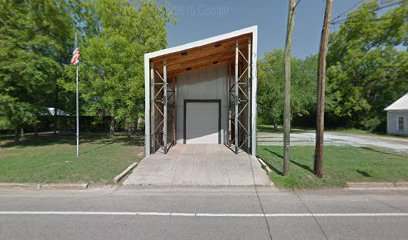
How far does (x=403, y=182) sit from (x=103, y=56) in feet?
43.9

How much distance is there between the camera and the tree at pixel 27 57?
36.1 feet

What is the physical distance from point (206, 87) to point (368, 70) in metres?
24.9

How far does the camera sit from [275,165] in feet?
24.2

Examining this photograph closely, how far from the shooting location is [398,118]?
21.0 metres

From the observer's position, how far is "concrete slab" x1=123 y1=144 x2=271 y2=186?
Result: 5950 mm

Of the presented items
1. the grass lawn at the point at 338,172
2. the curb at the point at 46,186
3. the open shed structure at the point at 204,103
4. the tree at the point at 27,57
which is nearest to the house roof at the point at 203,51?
the open shed structure at the point at 204,103

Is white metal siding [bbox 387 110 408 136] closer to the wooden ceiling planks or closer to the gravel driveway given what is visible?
the gravel driveway

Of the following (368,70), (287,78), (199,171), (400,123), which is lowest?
(199,171)

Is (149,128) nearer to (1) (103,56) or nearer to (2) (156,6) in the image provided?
(1) (103,56)

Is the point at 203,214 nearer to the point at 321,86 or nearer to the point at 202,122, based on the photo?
the point at 321,86

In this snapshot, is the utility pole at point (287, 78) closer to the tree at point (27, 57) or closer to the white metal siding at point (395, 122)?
the tree at point (27, 57)

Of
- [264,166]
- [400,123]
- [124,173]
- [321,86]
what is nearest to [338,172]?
[264,166]

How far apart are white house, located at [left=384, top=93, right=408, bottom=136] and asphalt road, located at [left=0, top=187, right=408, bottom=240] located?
69.5 feet

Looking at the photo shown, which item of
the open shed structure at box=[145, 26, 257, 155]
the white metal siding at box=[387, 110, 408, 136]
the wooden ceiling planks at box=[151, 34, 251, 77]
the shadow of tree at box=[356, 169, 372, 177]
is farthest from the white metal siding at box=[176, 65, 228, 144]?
the white metal siding at box=[387, 110, 408, 136]
